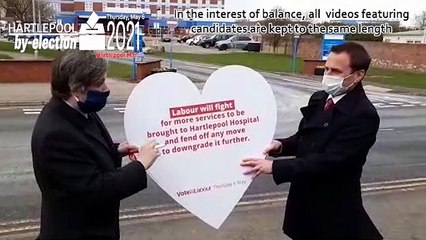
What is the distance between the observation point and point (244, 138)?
289 centimetres

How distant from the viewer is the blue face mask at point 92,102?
7.35ft

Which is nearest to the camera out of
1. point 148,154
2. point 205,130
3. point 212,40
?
point 148,154

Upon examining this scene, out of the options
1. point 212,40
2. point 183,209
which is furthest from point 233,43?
point 183,209

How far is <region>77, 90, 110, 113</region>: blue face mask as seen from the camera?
88.2 inches

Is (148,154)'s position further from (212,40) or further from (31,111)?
(212,40)

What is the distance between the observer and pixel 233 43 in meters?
52.9

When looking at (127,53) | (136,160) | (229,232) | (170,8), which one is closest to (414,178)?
(229,232)

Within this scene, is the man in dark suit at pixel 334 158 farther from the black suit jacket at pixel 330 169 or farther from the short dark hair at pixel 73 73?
the short dark hair at pixel 73 73

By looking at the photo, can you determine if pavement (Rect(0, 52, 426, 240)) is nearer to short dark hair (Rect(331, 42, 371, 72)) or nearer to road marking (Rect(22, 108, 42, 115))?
road marking (Rect(22, 108, 42, 115))

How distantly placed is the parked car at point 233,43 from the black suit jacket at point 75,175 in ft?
166

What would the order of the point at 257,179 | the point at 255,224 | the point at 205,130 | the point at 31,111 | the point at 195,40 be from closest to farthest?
1. the point at 205,130
2. the point at 255,224
3. the point at 257,179
4. the point at 31,111
5. the point at 195,40

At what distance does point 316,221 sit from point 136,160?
1069mm

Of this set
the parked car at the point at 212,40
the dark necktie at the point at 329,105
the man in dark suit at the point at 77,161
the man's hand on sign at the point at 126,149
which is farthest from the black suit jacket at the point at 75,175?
the parked car at the point at 212,40

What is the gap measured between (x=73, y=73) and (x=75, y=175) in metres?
0.46
